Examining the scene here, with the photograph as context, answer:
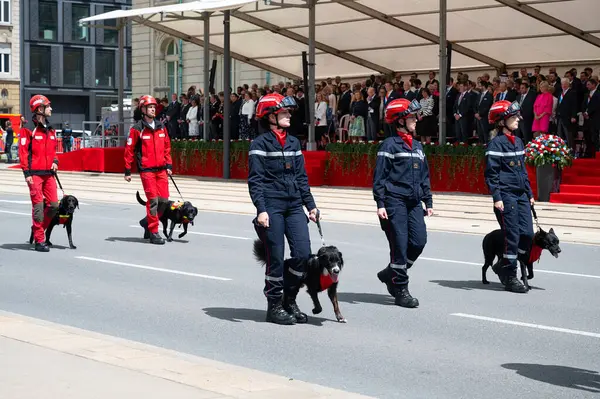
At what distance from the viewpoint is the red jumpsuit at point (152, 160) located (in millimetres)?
16672

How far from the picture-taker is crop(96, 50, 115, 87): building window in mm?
89188

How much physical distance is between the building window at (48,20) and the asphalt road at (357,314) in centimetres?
7277

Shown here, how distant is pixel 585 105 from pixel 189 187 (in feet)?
34.9

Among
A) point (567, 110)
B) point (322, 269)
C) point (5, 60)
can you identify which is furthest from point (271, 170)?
point (5, 60)

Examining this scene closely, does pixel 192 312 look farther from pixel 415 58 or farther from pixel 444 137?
pixel 415 58

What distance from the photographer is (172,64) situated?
53906mm

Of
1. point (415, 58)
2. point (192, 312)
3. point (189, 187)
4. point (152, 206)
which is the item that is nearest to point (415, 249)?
point (192, 312)

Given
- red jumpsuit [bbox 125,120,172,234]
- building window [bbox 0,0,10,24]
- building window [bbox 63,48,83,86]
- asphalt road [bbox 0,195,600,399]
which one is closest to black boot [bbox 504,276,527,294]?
asphalt road [bbox 0,195,600,399]

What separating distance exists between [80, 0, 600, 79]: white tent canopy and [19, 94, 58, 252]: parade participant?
41.5 ft

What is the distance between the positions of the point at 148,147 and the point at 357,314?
272 inches

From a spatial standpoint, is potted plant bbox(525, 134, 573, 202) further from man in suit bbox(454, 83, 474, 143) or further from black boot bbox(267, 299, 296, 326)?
black boot bbox(267, 299, 296, 326)

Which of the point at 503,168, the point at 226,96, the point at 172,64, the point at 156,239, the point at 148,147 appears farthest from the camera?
the point at 172,64

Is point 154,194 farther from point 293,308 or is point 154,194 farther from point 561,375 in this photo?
point 561,375

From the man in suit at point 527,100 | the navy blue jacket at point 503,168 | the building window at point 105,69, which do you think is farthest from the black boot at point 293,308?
the building window at point 105,69
